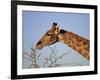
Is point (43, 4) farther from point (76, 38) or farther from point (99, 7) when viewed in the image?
point (99, 7)

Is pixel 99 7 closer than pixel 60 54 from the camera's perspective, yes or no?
No

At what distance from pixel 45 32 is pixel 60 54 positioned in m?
0.22

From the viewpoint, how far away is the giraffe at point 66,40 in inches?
67.2

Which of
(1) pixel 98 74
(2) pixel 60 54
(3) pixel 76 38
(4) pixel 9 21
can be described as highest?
(4) pixel 9 21

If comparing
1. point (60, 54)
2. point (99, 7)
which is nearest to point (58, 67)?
point (60, 54)

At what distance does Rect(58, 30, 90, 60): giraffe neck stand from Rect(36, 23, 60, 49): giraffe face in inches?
1.6

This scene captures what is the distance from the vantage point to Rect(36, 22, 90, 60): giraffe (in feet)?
5.60

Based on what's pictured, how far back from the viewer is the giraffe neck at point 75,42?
69.0 inches

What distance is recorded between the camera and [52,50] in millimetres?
1720

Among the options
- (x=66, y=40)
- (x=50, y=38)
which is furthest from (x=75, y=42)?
(x=50, y=38)

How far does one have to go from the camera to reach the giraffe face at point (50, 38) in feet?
5.55

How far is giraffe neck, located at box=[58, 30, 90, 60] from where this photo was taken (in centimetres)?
175

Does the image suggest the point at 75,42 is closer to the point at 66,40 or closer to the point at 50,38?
the point at 66,40

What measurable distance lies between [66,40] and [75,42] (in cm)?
9
